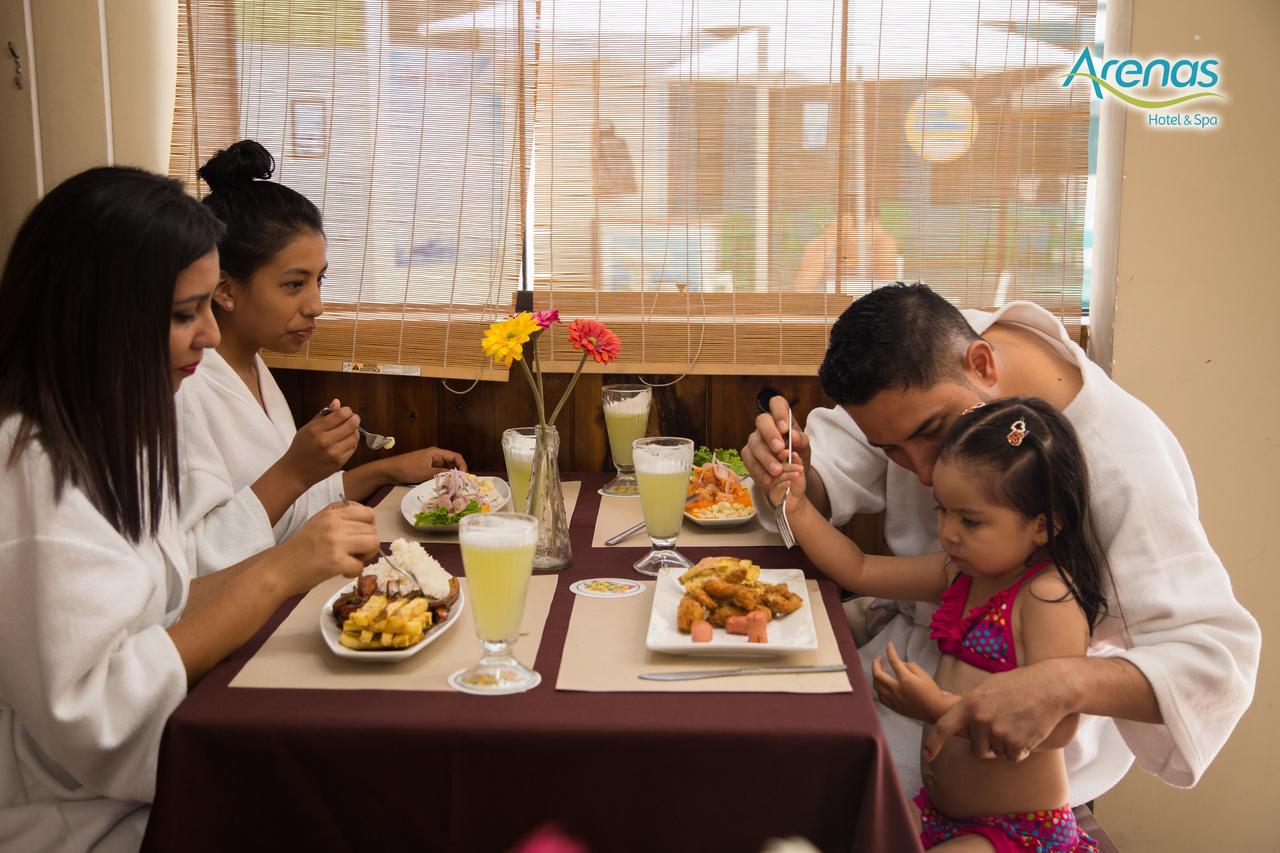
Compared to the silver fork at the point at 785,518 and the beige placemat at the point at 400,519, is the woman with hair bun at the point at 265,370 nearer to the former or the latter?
the beige placemat at the point at 400,519

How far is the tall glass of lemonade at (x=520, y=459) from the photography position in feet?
6.62

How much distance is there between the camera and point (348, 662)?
4.65ft

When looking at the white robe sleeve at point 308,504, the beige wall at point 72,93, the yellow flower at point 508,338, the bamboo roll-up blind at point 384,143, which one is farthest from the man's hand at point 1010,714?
the beige wall at point 72,93

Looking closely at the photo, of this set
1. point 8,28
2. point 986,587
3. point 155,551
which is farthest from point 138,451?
point 8,28

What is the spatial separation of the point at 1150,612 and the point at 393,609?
3.44ft

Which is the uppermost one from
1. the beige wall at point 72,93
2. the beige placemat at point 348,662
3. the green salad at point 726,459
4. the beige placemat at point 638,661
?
the beige wall at point 72,93

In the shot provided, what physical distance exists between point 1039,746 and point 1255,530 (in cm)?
131

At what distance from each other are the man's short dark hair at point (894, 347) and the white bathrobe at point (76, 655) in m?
1.05

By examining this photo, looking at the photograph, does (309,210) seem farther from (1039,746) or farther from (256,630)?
(1039,746)

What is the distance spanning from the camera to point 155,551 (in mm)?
1539

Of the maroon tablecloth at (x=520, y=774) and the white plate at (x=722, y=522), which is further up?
the white plate at (x=722, y=522)

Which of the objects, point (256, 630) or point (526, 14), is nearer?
point (256, 630)

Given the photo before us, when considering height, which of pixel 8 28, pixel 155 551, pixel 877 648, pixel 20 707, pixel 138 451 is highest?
pixel 8 28

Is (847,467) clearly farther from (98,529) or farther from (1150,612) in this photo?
(98,529)
